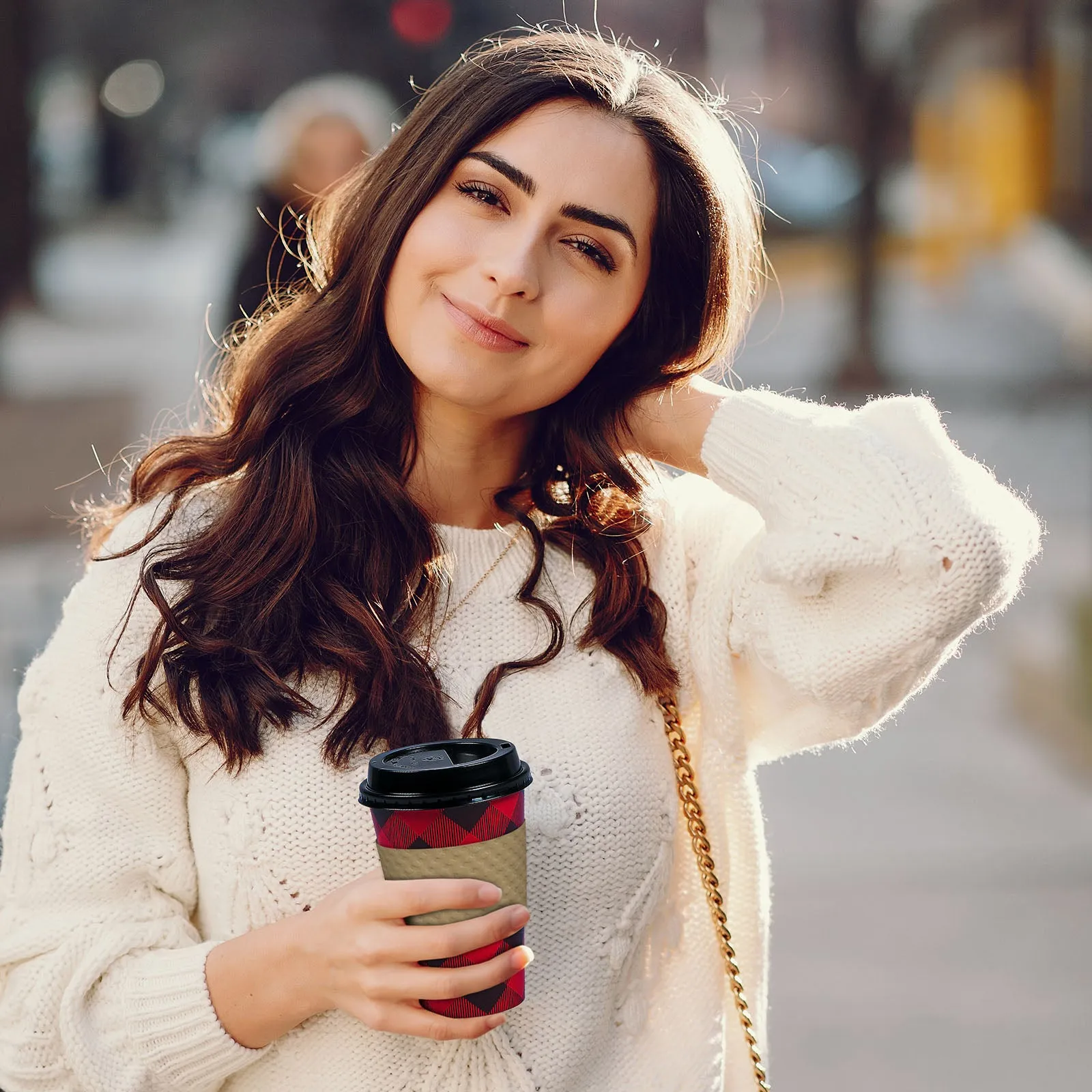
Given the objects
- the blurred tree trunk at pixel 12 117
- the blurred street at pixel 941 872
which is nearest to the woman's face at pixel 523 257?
the blurred street at pixel 941 872

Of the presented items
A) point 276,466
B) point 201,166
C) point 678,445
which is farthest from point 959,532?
point 201,166

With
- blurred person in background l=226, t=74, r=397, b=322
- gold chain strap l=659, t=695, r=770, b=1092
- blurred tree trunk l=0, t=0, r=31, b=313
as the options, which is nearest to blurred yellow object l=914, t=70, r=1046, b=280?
blurred tree trunk l=0, t=0, r=31, b=313

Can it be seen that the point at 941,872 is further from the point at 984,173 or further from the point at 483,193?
the point at 984,173

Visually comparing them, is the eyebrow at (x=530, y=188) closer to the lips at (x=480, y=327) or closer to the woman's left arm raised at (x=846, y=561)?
the lips at (x=480, y=327)

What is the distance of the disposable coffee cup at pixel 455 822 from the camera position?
141 centimetres

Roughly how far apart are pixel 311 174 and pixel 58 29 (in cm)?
3178

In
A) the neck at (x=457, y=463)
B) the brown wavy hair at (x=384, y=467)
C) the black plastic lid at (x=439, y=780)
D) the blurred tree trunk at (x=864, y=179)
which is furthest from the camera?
the blurred tree trunk at (x=864, y=179)

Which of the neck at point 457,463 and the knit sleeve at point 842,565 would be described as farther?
the neck at point 457,463

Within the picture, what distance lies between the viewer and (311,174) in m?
5.59

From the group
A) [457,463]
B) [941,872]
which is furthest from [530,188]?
[941,872]

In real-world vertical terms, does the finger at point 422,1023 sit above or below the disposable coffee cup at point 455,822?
below

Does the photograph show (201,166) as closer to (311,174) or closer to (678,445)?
(311,174)

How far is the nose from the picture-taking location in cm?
186

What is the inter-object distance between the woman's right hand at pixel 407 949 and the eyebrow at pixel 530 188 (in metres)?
0.89
